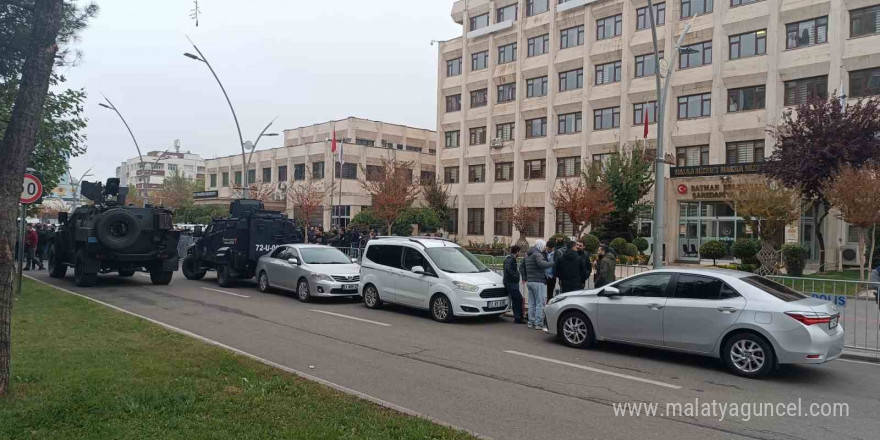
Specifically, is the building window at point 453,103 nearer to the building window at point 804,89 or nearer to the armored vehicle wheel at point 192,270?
the building window at point 804,89

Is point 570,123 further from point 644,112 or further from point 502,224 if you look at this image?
point 502,224

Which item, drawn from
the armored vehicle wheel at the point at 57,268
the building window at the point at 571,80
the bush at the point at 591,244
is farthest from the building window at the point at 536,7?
the armored vehicle wheel at the point at 57,268

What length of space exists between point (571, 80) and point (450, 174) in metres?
13.2

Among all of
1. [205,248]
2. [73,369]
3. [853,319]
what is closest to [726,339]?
[853,319]

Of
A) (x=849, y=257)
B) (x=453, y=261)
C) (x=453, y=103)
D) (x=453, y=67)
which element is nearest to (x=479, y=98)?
(x=453, y=103)

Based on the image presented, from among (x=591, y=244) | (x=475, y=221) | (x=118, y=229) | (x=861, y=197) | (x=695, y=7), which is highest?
(x=695, y=7)

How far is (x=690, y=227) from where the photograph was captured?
1374 inches

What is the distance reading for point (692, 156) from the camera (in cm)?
3641

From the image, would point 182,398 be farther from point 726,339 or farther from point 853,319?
point 853,319

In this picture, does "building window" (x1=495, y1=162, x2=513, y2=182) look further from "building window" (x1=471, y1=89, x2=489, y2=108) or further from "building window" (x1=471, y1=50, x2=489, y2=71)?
"building window" (x1=471, y1=50, x2=489, y2=71)

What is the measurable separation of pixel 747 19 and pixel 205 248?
3034 centimetres

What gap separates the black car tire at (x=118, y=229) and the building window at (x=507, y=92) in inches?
1298

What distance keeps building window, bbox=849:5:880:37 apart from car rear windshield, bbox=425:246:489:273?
26.7 m

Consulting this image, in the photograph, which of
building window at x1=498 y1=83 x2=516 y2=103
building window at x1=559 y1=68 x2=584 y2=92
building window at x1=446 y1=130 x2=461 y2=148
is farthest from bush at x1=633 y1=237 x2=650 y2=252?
building window at x1=446 y1=130 x2=461 y2=148
